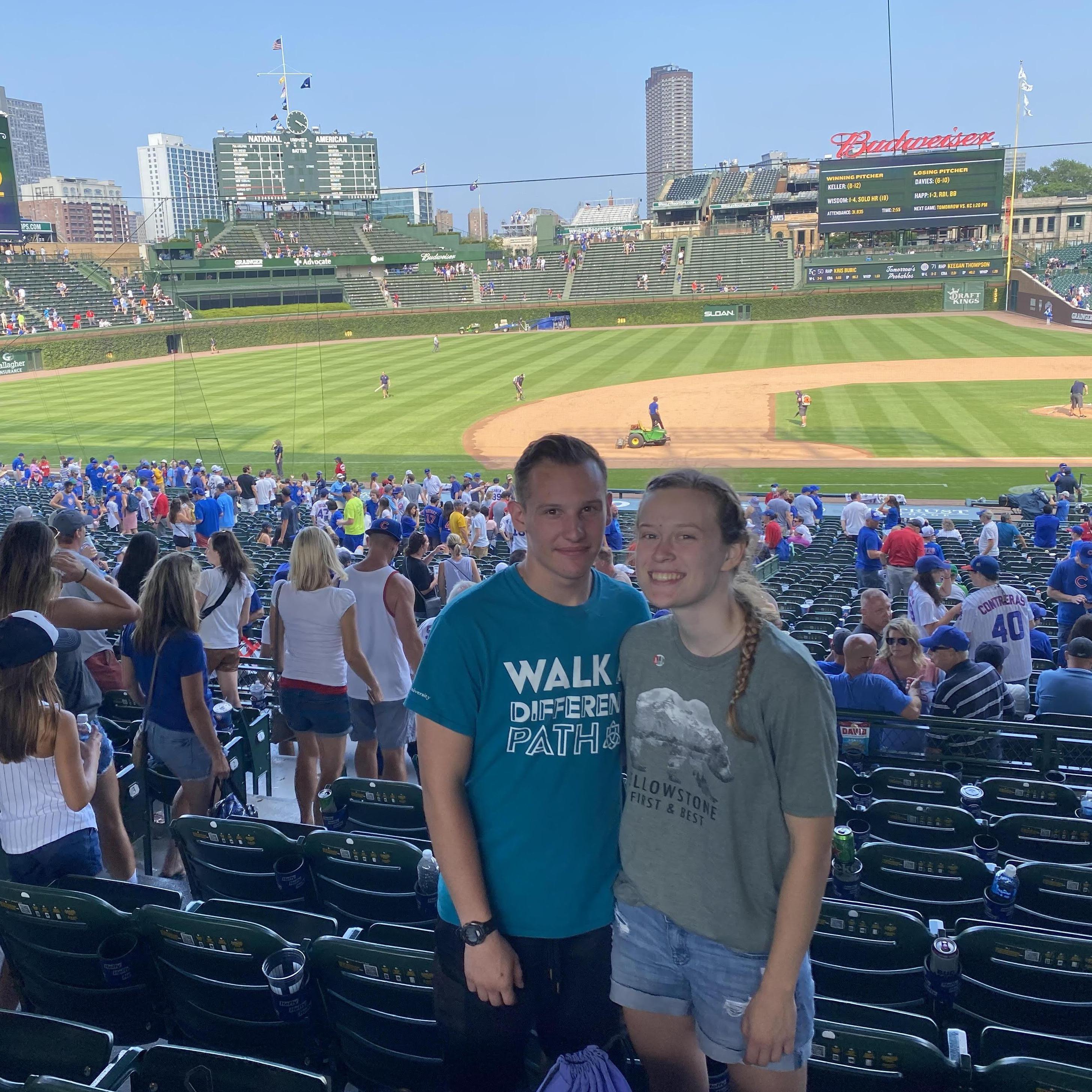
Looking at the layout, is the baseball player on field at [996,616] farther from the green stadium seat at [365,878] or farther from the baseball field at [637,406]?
the baseball field at [637,406]

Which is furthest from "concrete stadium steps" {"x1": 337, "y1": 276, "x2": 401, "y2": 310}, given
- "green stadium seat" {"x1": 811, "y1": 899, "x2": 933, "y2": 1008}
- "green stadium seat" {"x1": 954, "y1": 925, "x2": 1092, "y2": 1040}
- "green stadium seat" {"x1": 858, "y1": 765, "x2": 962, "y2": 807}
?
"green stadium seat" {"x1": 954, "y1": 925, "x2": 1092, "y2": 1040}

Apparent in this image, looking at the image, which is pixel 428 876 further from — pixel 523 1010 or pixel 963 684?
pixel 963 684

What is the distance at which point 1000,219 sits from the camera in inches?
2060

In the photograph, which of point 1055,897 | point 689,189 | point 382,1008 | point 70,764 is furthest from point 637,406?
point 689,189

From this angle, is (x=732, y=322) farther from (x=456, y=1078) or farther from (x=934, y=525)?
(x=456, y=1078)

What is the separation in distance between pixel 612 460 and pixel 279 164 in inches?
2149

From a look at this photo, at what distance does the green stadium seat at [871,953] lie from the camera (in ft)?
10.2

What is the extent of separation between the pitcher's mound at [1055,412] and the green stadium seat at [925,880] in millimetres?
26237

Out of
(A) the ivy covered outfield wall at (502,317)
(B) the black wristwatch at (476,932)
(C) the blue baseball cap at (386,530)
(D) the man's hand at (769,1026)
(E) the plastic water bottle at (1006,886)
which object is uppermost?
(A) the ivy covered outfield wall at (502,317)

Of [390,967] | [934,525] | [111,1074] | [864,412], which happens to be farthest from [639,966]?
[864,412]

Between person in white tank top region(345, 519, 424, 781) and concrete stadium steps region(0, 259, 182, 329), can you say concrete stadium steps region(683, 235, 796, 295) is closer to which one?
concrete stadium steps region(0, 259, 182, 329)

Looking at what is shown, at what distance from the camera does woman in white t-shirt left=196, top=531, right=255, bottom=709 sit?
20.6 ft

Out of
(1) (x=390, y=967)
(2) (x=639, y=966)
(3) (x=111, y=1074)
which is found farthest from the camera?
(1) (x=390, y=967)

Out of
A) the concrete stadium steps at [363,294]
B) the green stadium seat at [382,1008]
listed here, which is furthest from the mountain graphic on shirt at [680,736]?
the concrete stadium steps at [363,294]
